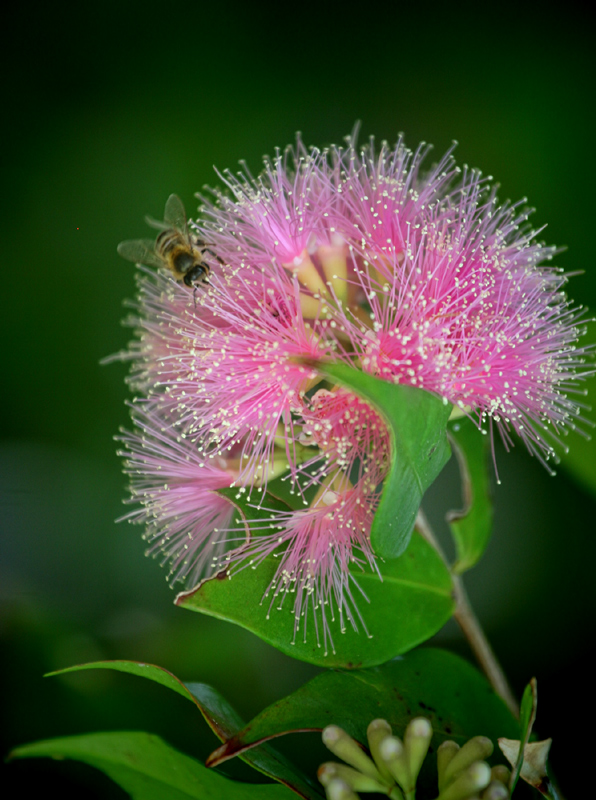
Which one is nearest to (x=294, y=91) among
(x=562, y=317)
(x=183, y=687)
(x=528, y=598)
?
(x=562, y=317)

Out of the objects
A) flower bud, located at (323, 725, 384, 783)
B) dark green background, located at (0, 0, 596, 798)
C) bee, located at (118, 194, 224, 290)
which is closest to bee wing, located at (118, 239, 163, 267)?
→ bee, located at (118, 194, 224, 290)

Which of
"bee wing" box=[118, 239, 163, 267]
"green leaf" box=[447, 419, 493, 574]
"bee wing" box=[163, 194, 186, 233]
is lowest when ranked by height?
"green leaf" box=[447, 419, 493, 574]

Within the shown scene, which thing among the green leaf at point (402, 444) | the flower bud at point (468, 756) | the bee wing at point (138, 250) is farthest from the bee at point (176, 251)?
the flower bud at point (468, 756)

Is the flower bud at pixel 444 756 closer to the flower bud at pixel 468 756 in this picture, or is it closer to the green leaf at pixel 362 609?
the flower bud at pixel 468 756

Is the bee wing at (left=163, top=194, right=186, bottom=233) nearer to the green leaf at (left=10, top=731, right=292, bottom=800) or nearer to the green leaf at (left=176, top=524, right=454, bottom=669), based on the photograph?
the green leaf at (left=176, top=524, right=454, bottom=669)

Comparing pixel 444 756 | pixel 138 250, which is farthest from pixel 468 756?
pixel 138 250

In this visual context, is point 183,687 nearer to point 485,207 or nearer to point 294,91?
point 485,207
